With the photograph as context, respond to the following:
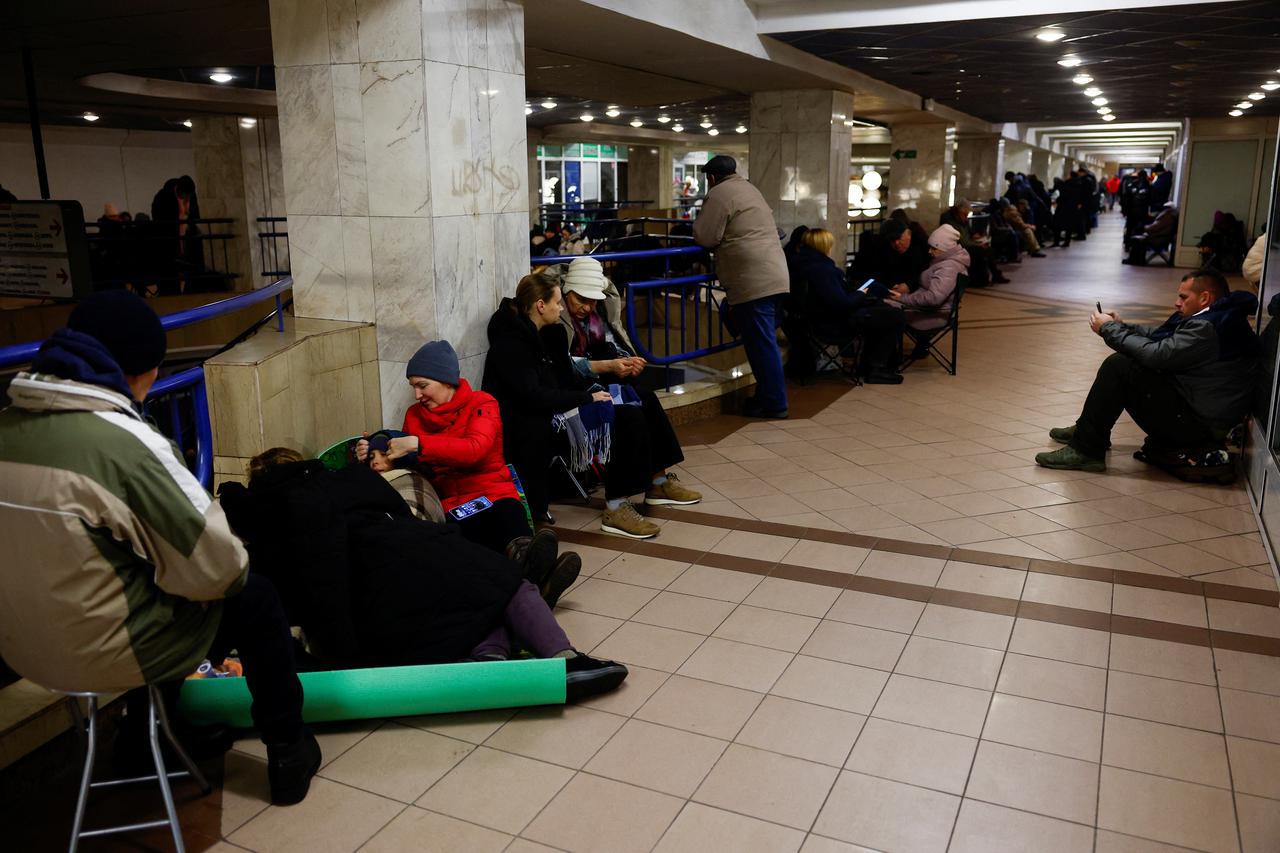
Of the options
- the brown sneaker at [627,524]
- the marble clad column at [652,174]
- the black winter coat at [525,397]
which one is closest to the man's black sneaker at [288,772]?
the black winter coat at [525,397]

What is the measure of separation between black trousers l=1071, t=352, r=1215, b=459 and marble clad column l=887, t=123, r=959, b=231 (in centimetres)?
1132

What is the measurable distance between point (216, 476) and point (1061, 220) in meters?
24.7

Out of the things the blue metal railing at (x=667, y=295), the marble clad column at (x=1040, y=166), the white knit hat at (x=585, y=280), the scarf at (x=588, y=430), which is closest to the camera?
the scarf at (x=588, y=430)

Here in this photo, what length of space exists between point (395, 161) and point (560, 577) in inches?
85.1

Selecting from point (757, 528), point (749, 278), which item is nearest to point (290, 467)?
point (757, 528)

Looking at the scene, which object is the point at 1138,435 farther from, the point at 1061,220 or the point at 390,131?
the point at 1061,220

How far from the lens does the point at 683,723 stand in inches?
125

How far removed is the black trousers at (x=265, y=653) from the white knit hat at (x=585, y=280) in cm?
283

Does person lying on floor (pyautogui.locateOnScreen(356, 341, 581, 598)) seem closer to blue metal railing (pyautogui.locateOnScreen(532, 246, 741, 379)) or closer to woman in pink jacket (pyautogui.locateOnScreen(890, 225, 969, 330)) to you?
blue metal railing (pyautogui.locateOnScreen(532, 246, 741, 379))

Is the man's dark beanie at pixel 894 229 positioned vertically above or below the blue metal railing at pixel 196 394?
above

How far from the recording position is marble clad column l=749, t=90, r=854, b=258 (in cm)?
1074

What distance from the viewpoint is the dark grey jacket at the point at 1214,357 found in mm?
5469

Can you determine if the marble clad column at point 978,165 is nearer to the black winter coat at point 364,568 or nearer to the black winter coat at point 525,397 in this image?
the black winter coat at point 525,397

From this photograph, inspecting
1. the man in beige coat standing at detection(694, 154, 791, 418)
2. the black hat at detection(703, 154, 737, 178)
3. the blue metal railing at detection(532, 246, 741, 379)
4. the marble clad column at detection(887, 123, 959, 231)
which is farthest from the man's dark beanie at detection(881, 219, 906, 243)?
the marble clad column at detection(887, 123, 959, 231)
